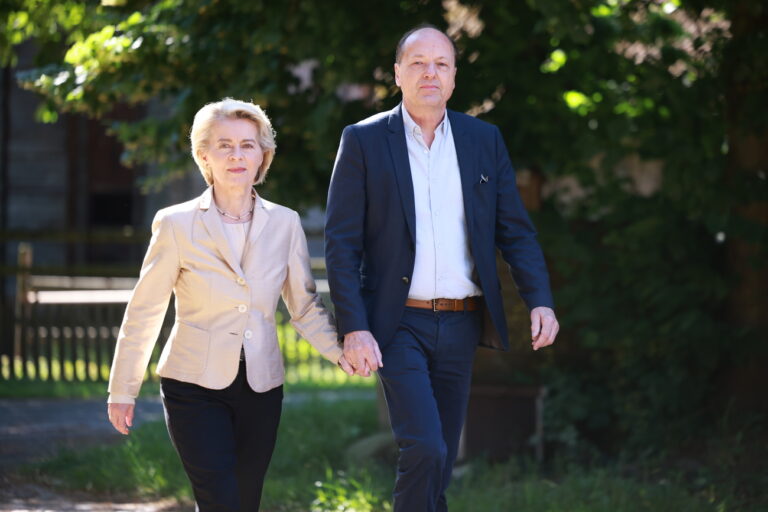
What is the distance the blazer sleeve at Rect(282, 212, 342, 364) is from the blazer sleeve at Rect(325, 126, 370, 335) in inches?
3.2

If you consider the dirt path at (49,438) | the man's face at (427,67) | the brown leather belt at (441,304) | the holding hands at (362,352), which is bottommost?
the dirt path at (49,438)

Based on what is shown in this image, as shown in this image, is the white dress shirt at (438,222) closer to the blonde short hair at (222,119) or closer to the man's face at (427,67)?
the man's face at (427,67)

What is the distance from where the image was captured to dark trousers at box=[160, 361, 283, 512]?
382 cm

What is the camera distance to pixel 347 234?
4.17m

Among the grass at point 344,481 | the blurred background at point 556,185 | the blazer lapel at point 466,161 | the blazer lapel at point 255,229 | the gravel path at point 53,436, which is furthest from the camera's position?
the blurred background at point 556,185

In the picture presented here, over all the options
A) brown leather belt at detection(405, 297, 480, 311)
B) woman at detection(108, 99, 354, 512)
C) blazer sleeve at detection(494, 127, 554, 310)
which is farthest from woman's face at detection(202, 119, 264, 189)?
blazer sleeve at detection(494, 127, 554, 310)

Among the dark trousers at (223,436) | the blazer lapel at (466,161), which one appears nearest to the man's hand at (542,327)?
the blazer lapel at (466,161)

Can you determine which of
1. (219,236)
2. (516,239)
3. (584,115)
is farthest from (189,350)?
(584,115)

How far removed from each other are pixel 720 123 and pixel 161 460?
13.0 ft

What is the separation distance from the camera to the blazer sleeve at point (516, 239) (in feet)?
14.1

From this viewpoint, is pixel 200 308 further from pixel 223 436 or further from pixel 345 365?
pixel 345 365

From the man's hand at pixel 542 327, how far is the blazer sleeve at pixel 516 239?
0.07 meters

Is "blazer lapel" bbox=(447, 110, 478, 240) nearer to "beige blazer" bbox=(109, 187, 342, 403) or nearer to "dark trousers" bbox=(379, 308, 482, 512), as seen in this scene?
"dark trousers" bbox=(379, 308, 482, 512)

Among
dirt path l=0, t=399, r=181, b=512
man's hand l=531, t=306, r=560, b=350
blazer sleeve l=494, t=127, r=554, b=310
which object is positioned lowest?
dirt path l=0, t=399, r=181, b=512
